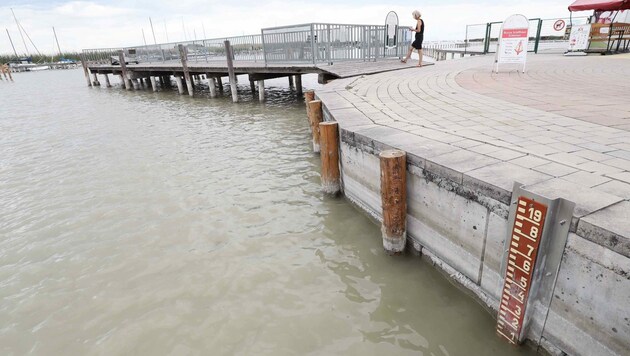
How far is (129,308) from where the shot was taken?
149 inches

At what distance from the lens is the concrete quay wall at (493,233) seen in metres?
2.21

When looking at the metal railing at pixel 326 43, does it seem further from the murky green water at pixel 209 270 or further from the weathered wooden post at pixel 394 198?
the weathered wooden post at pixel 394 198

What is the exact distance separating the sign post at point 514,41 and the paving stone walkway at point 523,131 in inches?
47.3

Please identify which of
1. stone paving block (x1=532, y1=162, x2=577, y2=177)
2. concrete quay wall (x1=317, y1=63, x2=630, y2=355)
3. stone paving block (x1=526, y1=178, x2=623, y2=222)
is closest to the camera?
concrete quay wall (x1=317, y1=63, x2=630, y2=355)

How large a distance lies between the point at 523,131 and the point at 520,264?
2610 mm

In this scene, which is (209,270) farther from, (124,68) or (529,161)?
(124,68)

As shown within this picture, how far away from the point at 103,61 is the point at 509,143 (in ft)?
129

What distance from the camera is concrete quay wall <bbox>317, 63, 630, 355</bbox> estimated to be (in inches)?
87.0

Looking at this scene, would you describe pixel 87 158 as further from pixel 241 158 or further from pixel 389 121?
pixel 389 121

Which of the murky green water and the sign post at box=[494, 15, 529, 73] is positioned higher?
the sign post at box=[494, 15, 529, 73]

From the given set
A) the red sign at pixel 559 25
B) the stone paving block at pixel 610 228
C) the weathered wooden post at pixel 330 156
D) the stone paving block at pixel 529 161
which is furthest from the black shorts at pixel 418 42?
the red sign at pixel 559 25

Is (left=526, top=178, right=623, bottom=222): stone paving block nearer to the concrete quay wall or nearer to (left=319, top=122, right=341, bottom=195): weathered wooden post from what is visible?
the concrete quay wall

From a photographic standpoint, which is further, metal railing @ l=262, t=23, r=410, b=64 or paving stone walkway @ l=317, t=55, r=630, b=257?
metal railing @ l=262, t=23, r=410, b=64

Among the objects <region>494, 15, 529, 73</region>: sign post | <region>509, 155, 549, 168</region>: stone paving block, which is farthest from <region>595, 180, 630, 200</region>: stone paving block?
<region>494, 15, 529, 73</region>: sign post
